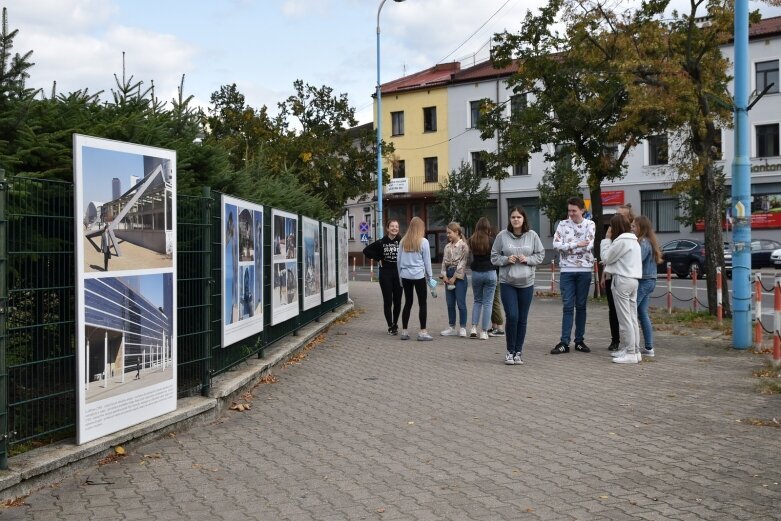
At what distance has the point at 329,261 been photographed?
16.5m

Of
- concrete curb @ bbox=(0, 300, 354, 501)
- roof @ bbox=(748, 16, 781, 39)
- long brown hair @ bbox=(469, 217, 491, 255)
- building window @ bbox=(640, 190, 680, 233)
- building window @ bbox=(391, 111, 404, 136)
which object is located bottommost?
concrete curb @ bbox=(0, 300, 354, 501)

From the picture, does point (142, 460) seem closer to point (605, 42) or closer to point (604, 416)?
point (604, 416)

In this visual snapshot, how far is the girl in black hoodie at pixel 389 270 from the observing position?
47.3 ft

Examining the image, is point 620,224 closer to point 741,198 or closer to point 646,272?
point 646,272

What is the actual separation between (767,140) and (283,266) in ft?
129

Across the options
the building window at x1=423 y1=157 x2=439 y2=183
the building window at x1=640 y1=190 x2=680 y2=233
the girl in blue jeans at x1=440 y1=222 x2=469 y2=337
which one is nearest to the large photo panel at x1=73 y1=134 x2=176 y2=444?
the girl in blue jeans at x1=440 y1=222 x2=469 y2=337

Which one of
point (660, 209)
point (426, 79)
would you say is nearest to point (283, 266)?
point (660, 209)

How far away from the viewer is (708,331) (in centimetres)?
1412

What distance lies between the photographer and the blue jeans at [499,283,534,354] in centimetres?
1040

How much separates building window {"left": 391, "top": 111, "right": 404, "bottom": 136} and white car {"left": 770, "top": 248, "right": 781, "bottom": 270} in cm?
2919

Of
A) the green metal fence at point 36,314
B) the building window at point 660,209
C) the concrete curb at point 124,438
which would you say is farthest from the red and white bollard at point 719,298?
the building window at point 660,209

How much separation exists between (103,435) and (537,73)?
65.0 ft

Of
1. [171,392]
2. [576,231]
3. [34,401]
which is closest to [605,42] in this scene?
[576,231]

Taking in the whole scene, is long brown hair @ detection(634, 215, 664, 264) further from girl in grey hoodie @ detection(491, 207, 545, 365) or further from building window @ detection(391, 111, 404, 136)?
building window @ detection(391, 111, 404, 136)
